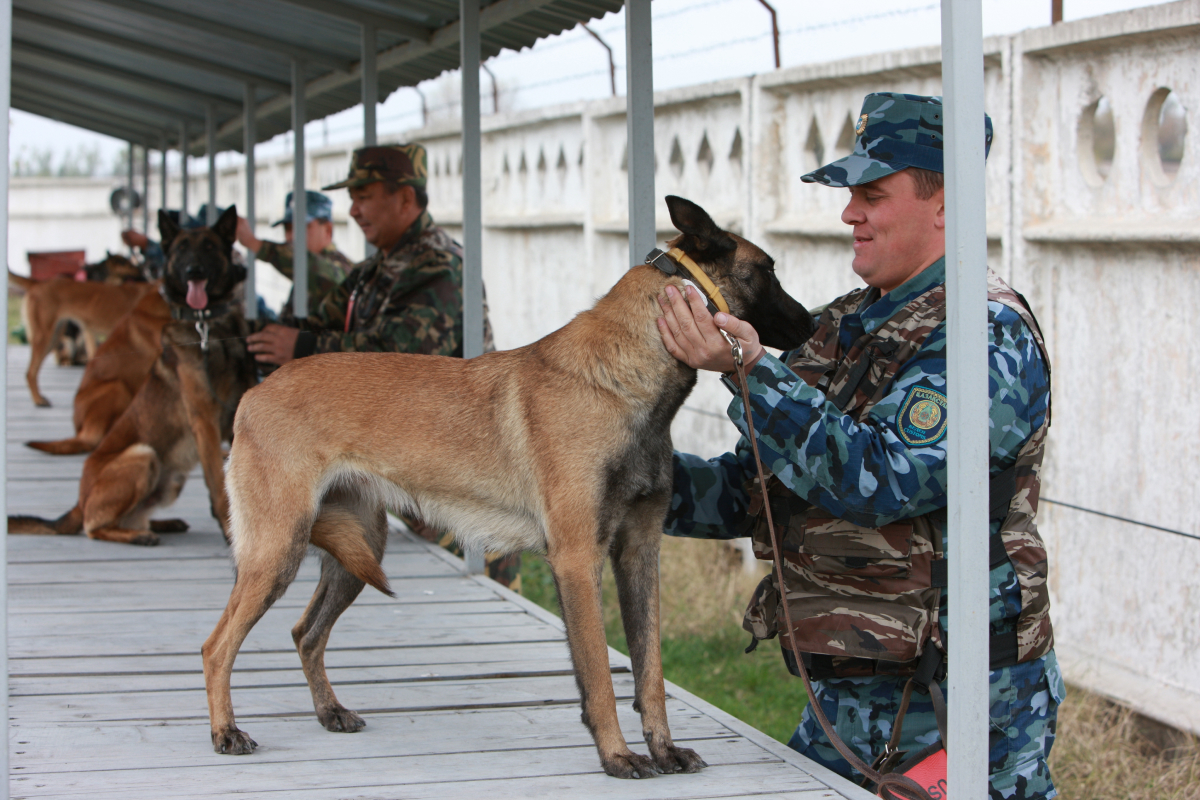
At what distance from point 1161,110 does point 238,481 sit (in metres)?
4.06

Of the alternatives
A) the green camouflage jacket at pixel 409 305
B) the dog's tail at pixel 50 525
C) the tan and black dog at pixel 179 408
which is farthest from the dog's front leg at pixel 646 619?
the dog's tail at pixel 50 525

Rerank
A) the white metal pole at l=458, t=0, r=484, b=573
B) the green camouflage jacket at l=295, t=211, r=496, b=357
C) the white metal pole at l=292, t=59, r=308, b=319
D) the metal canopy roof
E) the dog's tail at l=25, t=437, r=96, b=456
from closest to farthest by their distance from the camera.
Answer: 1. the white metal pole at l=458, t=0, r=484, b=573
2. the green camouflage jacket at l=295, t=211, r=496, b=357
3. the metal canopy roof
4. the white metal pole at l=292, t=59, r=308, b=319
5. the dog's tail at l=25, t=437, r=96, b=456

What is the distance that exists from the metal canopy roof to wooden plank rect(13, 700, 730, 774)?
2637 millimetres

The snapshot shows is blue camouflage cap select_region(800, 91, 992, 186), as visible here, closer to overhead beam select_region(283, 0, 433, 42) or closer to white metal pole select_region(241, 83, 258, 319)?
overhead beam select_region(283, 0, 433, 42)

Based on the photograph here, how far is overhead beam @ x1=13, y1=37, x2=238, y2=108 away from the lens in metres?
8.38

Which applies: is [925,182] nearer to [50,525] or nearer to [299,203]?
[50,525]

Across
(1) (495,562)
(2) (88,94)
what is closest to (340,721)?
(1) (495,562)

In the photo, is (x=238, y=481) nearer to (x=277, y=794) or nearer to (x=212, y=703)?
(x=212, y=703)

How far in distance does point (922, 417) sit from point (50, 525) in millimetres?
4559

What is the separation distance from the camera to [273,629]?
12.9 feet

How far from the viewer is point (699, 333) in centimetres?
242

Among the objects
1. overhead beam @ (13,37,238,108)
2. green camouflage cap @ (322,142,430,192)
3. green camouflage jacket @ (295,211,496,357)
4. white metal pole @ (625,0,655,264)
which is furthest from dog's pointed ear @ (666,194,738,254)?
overhead beam @ (13,37,238,108)

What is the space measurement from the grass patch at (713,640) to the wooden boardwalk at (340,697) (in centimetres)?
155

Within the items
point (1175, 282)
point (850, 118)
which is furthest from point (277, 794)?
point (850, 118)
